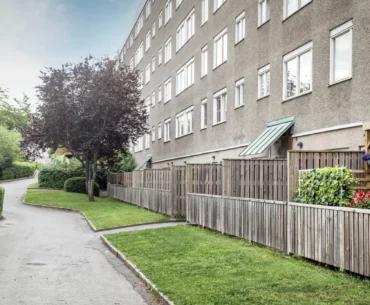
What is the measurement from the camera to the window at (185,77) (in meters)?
35.7

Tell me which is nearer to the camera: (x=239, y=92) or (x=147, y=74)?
(x=239, y=92)

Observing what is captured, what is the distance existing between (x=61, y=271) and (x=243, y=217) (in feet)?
16.7

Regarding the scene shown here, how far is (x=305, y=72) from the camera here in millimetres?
19250

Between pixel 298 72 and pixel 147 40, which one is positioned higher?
pixel 147 40

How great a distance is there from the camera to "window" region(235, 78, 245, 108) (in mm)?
25630

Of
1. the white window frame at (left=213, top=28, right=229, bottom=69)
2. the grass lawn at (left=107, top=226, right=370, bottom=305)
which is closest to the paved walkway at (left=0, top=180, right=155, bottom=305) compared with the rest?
the grass lawn at (left=107, top=226, right=370, bottom=305)

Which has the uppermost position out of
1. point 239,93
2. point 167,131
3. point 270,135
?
point 239,93

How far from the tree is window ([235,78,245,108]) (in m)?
12.6

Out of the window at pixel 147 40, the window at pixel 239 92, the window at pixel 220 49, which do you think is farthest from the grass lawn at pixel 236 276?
the window at pixel 147 40

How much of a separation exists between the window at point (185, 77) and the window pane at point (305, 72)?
1595 cm

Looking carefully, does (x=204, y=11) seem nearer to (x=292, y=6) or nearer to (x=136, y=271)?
(x=292, y=6)

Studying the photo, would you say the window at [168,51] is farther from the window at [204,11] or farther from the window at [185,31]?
the window at [204,11]

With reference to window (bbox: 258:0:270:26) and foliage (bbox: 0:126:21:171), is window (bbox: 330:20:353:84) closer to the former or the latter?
window (bbox: 258:0:270:26)

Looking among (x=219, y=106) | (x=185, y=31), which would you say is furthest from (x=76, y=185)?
(x=219, y=106)
